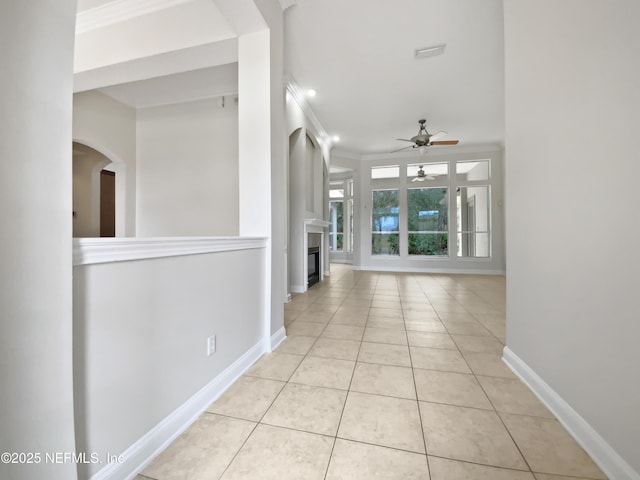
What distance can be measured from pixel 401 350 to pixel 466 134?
5.43 m

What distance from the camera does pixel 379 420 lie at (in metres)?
1.30

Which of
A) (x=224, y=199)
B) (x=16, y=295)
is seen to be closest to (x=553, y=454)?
(x=16, y=295)

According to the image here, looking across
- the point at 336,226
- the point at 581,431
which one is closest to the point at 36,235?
the point at 581,431

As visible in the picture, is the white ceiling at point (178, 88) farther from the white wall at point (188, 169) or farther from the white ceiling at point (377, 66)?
the white wall at point (188, 169)

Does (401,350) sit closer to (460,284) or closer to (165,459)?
(165,459)

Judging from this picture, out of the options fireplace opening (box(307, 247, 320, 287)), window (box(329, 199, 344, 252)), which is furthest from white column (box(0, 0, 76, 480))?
window (box(329, 199, 344, 252))

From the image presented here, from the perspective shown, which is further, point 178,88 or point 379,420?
point 178,88

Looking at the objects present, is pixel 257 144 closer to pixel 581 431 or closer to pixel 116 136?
pixel 581 431

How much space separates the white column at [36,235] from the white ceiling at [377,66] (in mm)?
1658

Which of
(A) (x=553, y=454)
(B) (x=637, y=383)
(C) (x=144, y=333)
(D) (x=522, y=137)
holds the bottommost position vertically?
(A) (x=553, y=454)

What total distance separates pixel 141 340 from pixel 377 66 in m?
3.81

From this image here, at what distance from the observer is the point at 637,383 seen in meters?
A: 0.88

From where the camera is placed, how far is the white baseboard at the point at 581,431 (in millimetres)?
945

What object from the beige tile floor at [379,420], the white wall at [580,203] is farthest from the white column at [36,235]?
the white wall at [580,203]
